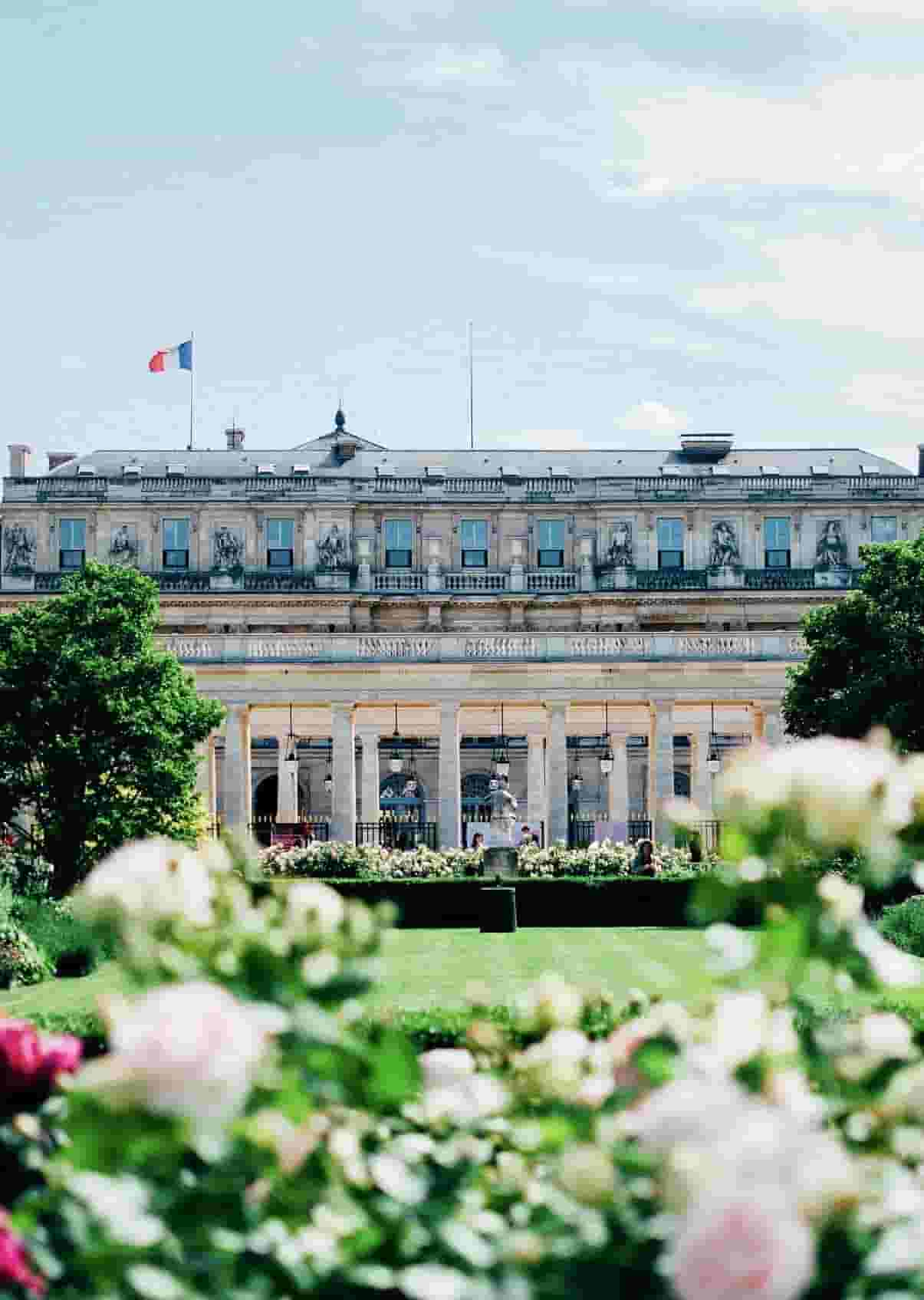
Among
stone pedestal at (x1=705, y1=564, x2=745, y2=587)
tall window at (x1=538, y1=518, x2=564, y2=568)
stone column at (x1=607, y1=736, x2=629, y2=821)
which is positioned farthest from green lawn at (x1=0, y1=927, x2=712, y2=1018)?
tall window at (x1=538, y1=518, x2=564, y2=568)

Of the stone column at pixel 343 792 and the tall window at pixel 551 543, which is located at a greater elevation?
the tall window at pixel 551 543

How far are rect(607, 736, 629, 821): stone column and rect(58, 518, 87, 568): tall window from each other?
24643 millimetres

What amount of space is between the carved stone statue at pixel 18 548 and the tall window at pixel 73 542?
4.01 ft

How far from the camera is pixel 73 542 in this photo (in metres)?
82.1

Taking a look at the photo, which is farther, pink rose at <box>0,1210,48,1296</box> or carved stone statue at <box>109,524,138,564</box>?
carved stone statue at <box>109,524,138,564</box>

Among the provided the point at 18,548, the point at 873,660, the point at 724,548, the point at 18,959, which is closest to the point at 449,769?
the point at 873,660

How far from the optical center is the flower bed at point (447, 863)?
155 ft

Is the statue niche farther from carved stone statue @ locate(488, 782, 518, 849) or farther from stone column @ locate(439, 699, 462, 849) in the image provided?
carved stone statue @ locate(488, 782, 518, 849)

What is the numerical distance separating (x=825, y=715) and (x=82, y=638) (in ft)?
64.2

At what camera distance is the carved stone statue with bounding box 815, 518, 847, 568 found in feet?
271

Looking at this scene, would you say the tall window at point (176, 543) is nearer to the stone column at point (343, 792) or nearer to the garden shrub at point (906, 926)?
the stone column at point (343, 792)

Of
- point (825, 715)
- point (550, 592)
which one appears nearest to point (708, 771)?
point (825, 715)

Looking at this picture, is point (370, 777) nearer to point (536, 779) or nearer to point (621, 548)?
point (536, 779)

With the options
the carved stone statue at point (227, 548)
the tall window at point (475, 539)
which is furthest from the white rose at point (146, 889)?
the tall window at point (475, 539)
